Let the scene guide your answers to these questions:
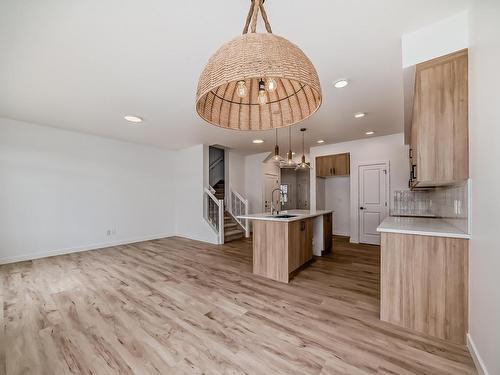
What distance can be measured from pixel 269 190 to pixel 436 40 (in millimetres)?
5795

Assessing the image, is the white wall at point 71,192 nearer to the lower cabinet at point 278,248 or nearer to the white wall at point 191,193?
the white wall at point 191,193

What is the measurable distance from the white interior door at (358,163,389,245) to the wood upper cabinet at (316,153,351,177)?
394mm

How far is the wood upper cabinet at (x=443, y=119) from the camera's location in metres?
1.67

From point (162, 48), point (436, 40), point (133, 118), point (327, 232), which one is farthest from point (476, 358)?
point (133, 118)

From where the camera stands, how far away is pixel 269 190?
727cm

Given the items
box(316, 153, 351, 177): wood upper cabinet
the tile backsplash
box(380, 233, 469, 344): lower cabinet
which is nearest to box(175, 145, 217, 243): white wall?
box(316, 153, 351, 177): wood upper cabinet

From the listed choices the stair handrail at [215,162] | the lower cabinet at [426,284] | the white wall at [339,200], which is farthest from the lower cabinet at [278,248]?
the stair handrail at [215,162]

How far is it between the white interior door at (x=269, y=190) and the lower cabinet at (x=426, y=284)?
4999 mm

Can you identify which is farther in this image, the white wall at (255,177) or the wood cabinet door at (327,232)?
the white wall at (255,177)

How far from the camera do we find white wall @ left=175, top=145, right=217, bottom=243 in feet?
18.7

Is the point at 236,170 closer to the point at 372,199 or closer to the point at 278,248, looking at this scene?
the point at 372,199

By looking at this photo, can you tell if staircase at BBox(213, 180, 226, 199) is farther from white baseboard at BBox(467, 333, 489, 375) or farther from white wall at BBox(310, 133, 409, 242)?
white baseboard at BBox(467, 333, 489, 375)

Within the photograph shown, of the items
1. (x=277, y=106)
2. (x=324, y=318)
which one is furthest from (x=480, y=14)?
(x=324, y=318)

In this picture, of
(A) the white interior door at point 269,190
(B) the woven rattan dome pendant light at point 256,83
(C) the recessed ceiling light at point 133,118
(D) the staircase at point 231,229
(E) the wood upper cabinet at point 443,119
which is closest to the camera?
(B) the woven rattan dome pendant light at point 256,83
